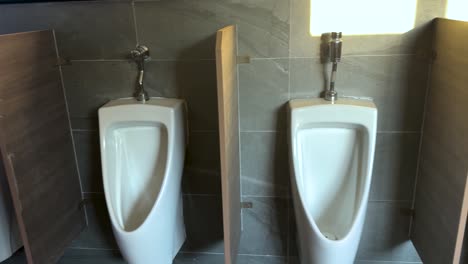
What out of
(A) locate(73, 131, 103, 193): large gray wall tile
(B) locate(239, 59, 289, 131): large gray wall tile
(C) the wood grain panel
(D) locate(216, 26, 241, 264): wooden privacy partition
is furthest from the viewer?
(A) locate(73, 131, 103, 193): large gray wall tile

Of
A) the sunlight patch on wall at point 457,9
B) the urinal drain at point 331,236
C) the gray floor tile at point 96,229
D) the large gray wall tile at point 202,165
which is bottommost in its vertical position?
the gray floor tile at point 96,229

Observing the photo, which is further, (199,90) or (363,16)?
(199,90)

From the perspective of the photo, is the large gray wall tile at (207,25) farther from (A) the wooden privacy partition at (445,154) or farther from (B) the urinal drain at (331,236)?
(B) the urinal drain at (331,236)

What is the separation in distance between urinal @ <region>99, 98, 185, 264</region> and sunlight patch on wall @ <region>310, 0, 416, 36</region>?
68 centimetres

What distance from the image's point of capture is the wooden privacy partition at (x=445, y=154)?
4.64 feet

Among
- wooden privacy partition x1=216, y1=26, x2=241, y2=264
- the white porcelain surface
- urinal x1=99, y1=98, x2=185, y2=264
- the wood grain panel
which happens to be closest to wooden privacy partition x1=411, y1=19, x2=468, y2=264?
wooden privacy partition x1=216, y1=26, x2=241, y2=264

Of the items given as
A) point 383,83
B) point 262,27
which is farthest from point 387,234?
point 262,27

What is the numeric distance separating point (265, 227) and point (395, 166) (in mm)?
649

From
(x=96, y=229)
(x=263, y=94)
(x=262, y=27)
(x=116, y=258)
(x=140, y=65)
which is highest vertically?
(x=262, y=27)

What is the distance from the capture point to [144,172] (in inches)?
73.5

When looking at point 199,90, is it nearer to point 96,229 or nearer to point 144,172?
point 144,172

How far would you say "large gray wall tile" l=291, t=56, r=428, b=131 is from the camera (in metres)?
1.72

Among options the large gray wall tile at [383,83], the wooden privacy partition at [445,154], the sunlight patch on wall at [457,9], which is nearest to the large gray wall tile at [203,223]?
the large gray wall tile at [383,83]

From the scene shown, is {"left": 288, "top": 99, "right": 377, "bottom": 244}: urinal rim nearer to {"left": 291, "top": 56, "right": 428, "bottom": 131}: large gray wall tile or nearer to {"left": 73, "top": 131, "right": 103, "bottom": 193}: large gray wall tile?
{"left": 291, "top": 56, "right": 428, "bottom": 131}: large gray wall tile
